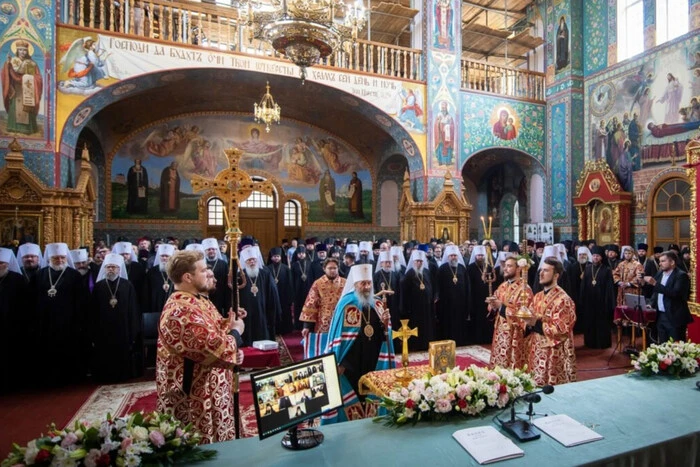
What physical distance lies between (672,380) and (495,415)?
61.3 inches

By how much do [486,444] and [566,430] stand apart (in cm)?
49

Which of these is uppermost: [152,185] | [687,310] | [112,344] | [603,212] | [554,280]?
[152,185]

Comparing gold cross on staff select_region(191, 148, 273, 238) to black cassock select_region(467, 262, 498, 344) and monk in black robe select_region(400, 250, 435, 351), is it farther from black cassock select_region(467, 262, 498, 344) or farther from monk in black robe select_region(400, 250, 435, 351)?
black cassock select_region(467, 262, 498, 344)

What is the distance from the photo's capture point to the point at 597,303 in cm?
791

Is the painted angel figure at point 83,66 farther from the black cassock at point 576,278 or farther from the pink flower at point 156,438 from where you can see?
the black cassock at point 576,278

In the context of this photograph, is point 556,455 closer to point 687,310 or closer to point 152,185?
point 687,310

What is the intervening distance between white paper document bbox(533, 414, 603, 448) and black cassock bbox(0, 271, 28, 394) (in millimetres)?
6380

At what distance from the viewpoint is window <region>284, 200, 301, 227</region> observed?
54.2ft

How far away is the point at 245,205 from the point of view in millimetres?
16328

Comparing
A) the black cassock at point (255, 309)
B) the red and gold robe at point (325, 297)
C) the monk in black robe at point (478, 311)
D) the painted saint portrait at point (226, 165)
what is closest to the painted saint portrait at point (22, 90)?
the painted saint portrait at point (226, 165)

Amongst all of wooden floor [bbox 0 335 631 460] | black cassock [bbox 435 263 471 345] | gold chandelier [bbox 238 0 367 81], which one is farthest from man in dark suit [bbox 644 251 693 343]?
gold chandelier [bbox 238 0 367 81]

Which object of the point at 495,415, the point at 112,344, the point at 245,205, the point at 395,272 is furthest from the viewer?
the point at 245,205

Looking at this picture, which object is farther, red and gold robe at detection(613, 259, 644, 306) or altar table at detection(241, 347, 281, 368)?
red and gold robe at detection(613, 259, 644, 306)

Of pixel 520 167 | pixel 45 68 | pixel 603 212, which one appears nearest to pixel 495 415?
pixel 45 68
